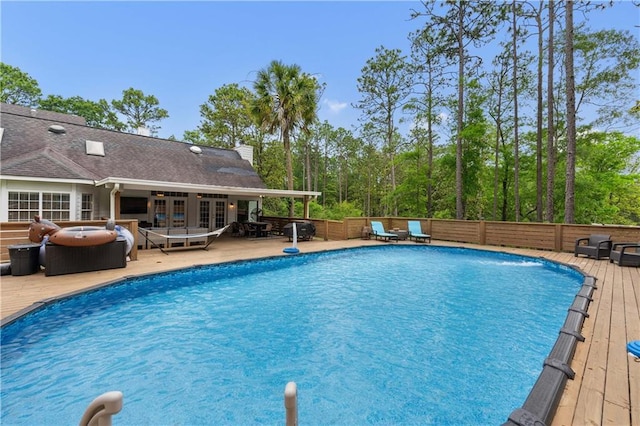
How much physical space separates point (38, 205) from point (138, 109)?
2201 cm

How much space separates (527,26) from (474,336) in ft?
50.1

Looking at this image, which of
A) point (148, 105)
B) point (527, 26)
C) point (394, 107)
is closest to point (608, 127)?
point (527, 26)

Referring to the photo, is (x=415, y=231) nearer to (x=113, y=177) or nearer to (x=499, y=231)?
(x=499, y=231)

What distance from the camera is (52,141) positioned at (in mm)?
10094

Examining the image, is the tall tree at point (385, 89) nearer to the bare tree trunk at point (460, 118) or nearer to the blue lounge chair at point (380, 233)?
the bare tree trunk at point (460, 118)

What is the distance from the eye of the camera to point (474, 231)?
38.2 feet

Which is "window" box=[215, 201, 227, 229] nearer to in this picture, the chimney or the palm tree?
the palm tree

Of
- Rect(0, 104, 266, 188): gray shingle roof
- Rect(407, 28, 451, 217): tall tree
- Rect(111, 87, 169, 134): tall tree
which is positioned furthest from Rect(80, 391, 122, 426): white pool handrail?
Rect(111, 87, 169, 134): tall tree

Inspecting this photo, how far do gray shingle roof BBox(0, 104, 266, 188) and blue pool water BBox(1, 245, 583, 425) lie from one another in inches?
238

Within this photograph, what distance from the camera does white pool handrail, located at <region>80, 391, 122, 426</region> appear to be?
1036mm

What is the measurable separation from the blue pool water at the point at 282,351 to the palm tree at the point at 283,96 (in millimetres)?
9194

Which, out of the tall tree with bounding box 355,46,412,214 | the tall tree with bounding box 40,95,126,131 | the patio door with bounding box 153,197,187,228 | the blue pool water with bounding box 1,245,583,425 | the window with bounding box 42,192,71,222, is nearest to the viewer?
the blue pool water with bounding box 1,245,583,425

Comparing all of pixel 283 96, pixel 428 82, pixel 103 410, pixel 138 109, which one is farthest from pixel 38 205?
pixel 138 109

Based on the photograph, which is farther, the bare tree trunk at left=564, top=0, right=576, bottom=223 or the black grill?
the black grill
